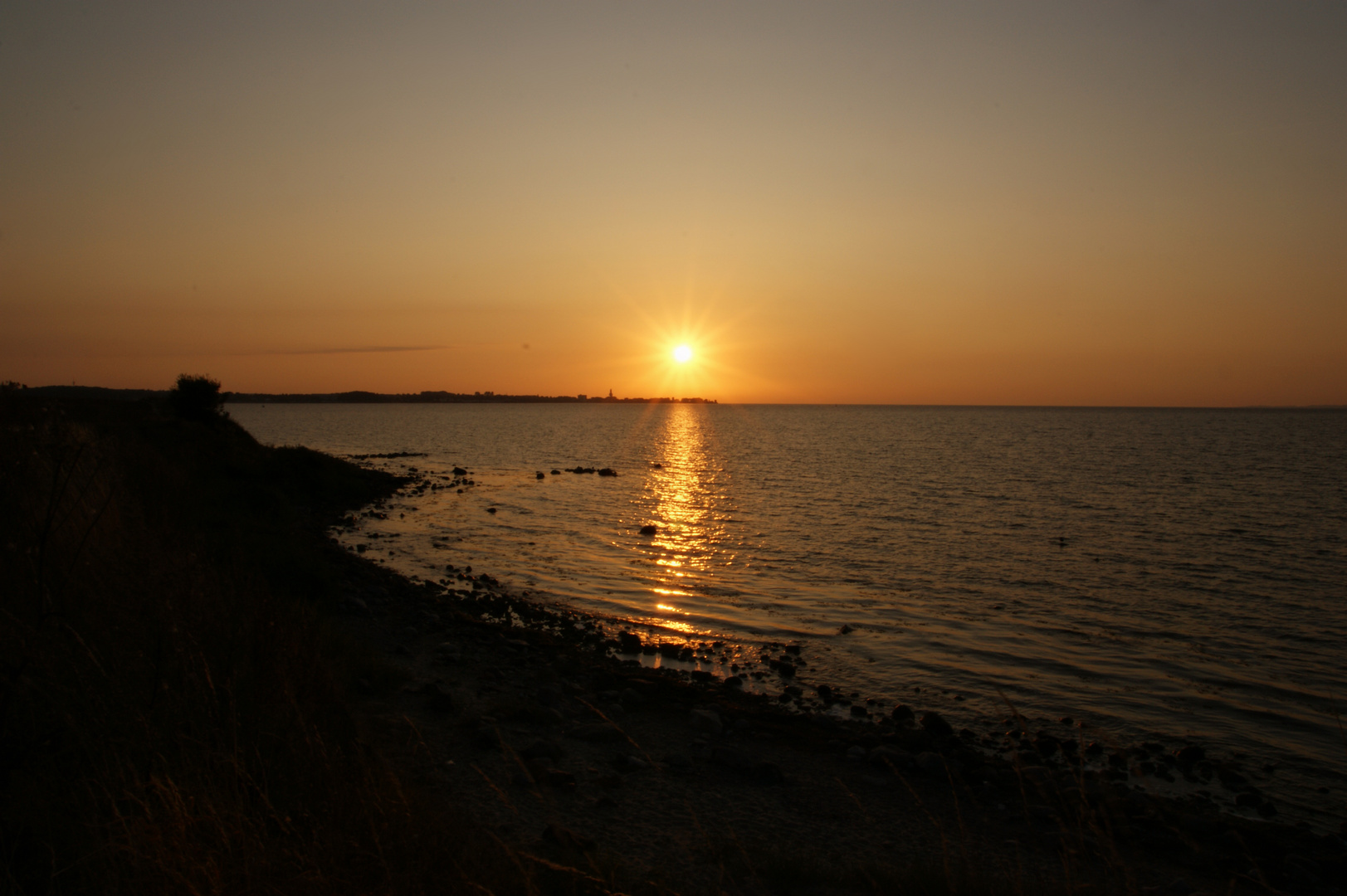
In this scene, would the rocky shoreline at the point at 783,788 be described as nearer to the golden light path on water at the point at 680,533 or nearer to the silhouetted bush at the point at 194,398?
the golden light path on water at the point at 680,533

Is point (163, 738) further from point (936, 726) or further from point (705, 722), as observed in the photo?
point (936, 726)

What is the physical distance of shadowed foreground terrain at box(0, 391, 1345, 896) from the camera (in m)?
4.52

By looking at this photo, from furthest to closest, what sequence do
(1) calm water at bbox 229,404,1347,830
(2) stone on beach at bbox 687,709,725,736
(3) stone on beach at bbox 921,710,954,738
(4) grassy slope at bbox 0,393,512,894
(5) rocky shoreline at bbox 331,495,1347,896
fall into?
(1) calm water at bbox 229,404,1347,830 < (3) stone on beach at bbox 921,710,954,738 < (2) stone on beach at bbox 687,709,725,736 < (5) rocky shoreline at bbox 331,495,1347,896 < (4) grassy slope at bbox 0,393,512,894

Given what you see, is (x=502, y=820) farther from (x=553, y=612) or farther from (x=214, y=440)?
(x=214, y=440)

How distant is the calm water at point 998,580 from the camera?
547 inches

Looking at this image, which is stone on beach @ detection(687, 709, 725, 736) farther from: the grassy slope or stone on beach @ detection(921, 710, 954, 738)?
the grassy slope

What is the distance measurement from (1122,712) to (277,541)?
674 inches

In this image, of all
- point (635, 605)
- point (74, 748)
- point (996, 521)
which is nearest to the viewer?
point (74, 748)

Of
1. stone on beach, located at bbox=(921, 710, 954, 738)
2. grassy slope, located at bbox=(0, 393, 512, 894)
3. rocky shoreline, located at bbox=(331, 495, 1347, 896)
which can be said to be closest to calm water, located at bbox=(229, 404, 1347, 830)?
stone on beach, located at bbox=(921, 710, 954, 738)

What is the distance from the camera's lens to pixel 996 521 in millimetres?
35156

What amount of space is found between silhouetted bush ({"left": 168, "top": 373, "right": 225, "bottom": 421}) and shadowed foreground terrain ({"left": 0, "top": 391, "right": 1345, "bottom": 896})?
3165 cm

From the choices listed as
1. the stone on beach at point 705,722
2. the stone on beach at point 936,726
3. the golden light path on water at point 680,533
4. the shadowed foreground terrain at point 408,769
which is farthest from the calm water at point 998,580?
the stone on beach at point 705,722

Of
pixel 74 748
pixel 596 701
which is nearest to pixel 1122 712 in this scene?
pixel 596 701

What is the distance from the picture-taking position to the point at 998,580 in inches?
923
